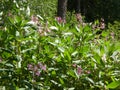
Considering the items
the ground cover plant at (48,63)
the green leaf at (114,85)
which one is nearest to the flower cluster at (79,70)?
the ground cover plant at (48,63)

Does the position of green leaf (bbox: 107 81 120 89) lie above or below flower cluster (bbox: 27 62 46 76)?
below

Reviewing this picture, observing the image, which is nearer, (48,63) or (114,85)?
(114,85)

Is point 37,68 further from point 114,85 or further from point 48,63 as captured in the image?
point 114,85

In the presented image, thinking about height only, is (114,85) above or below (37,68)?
below

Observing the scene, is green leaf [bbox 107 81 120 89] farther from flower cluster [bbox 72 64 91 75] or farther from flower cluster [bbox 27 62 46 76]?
flower cluster [bbox 27 62 46 76]

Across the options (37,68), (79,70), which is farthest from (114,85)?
(37,68)

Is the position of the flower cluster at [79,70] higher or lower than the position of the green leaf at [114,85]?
higher

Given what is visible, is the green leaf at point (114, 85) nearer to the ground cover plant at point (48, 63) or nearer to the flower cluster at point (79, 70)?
the ground cover plant at point (48, 63)

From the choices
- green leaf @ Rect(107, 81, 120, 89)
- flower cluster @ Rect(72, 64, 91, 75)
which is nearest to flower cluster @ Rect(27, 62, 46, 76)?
flower cluster @ Rect(72, 64, 91, 75)

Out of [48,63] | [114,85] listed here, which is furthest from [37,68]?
[114,85]

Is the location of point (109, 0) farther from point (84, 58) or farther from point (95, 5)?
point (84, 58)

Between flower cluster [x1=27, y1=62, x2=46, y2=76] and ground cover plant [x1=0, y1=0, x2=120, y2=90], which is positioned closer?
flower cluster [x1=27, y1=62, x2=46, y2=76]

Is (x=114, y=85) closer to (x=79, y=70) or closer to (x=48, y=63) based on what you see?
(x=79, y=70)

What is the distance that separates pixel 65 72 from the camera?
13.8ft
